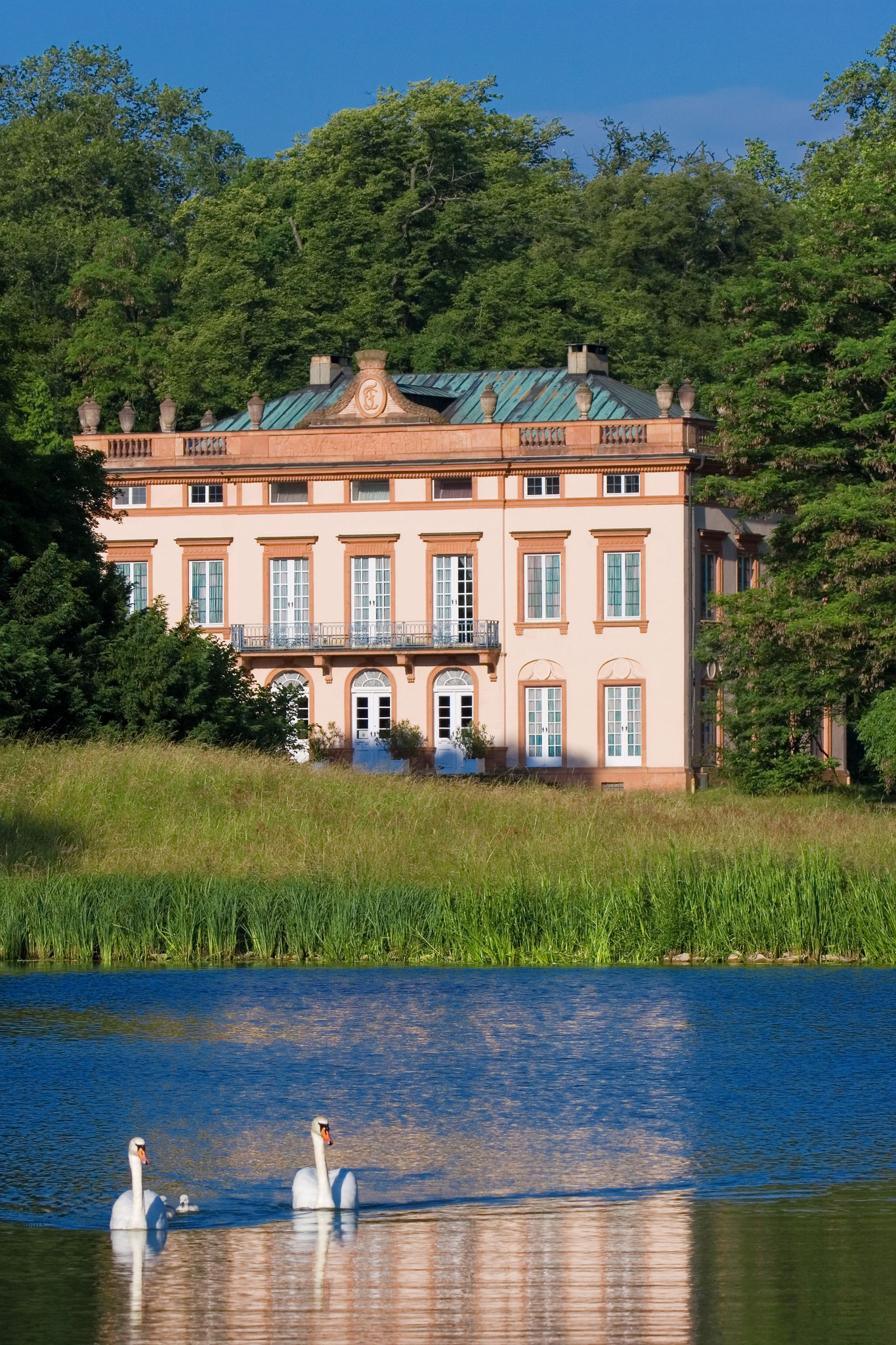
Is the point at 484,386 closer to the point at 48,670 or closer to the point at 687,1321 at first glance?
the point at 48,670

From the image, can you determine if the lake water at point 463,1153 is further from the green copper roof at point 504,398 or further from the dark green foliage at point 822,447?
the green copper roof at point 504,398

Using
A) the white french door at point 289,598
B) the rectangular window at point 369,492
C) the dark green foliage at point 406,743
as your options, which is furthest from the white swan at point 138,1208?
the white french door at point 289,598

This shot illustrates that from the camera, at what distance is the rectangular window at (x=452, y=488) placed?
62906mm

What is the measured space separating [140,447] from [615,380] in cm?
1304

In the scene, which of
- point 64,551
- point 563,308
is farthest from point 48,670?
point 563,308

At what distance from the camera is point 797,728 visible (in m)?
56.6

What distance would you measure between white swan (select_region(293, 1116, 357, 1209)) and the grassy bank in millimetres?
12290

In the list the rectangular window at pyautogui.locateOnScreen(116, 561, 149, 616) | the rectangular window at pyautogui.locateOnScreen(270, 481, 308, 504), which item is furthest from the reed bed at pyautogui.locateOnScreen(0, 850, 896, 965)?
the rectangular window at pyautogui.locateOnScreen(116, 561, 149, 616)

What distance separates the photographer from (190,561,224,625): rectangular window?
65.0 meters

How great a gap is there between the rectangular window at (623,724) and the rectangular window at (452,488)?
6277 millimetres

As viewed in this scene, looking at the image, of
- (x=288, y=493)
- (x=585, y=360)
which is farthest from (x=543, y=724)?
(x=585, y=360)

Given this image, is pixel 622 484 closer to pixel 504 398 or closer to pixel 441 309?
pixel 504 398

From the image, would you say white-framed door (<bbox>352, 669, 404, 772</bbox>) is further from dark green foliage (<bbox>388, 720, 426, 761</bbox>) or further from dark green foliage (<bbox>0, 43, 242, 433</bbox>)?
dark green foliage (<bbox>0, 43, 242, 433</bbox>)

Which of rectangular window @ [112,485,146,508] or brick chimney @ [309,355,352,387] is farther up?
brick chimney @ [309,355,352,387]
